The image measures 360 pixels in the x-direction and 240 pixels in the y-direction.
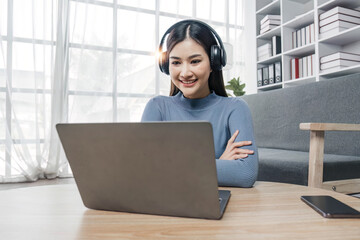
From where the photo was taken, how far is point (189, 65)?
3.07ft

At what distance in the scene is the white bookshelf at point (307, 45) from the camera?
292 centimetres

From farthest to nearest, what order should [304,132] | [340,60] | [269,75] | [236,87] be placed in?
[269,75] < [236,87] < [340,60] < [304,132]

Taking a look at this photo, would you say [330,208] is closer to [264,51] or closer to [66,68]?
[66,68]

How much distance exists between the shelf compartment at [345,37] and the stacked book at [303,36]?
0.21m

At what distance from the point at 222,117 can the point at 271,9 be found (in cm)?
339

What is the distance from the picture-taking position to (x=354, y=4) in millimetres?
2918

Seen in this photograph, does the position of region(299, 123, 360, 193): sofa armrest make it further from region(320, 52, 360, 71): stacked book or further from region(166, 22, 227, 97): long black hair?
region(320, 52, 360, 71): stacked book

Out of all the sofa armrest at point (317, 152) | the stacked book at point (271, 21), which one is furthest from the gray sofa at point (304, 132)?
the stacked book at point (271, 21)

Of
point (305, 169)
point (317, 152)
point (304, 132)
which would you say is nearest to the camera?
point (317, 152)

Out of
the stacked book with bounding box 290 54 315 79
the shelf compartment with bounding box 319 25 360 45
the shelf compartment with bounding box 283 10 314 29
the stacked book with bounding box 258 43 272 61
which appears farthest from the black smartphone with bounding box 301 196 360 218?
the stacked book with bounding box 258 43 272 61

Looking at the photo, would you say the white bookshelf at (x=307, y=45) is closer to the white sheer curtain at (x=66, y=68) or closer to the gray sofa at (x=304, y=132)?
the white sheer curtain at (x=66, y=68)

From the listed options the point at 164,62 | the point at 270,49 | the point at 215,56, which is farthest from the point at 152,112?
the point at 270,49

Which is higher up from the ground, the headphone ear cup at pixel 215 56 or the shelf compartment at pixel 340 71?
the shelf compartment at pixel 340 71

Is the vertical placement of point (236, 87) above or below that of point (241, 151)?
above
